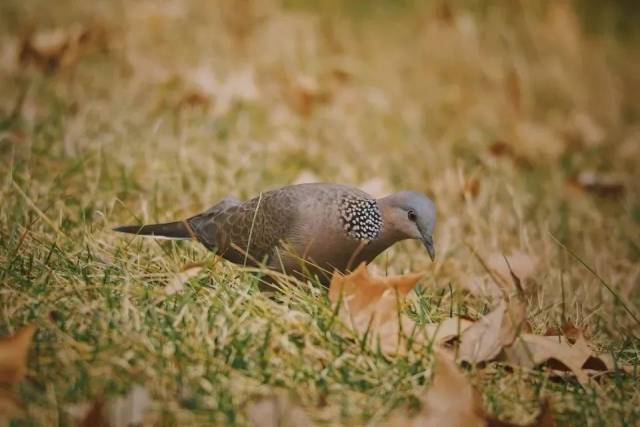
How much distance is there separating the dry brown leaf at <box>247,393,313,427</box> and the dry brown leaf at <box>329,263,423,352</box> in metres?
0.46

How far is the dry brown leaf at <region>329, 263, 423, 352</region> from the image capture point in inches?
93.4

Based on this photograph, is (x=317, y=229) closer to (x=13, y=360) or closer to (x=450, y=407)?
(x=450, y=407)

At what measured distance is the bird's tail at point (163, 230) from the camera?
308 centimetres

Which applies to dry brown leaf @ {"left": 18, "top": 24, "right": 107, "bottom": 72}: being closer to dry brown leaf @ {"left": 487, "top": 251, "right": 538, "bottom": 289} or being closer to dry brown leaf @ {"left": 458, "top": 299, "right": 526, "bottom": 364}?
dry brown leaf @ {"left": 487, "top": 251, "right": 538, "bottom": 289}

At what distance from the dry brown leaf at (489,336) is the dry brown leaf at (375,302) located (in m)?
0.17

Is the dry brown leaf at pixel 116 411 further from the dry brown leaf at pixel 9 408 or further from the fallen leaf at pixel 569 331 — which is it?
the fallen leaf at pixel 569 331

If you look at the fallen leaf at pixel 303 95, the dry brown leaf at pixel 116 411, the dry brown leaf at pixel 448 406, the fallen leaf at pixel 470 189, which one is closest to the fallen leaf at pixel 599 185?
the fallen leaf at pixel 470 189

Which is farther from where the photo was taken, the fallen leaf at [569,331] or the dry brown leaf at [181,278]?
the fallen leaf at [569,331]

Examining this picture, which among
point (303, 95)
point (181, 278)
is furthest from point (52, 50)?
point (181, 278)

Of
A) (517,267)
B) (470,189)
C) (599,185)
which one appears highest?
(517,267)

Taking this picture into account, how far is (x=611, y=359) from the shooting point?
2455 mm

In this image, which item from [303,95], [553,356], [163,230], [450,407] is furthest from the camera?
[303,95]

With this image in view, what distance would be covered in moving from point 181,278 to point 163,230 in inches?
26.2

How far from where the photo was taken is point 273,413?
1945 millimetres
